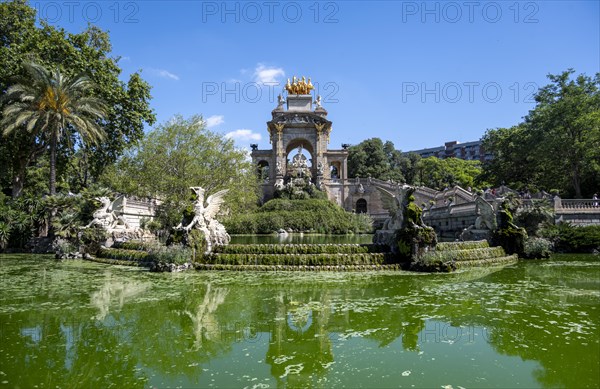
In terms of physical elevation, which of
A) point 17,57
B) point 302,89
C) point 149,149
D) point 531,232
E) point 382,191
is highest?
point 302,89

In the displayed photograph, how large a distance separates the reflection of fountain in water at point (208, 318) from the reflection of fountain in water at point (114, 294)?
1755 mm

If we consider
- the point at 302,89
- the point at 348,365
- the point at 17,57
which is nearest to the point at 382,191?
the point at 348,365

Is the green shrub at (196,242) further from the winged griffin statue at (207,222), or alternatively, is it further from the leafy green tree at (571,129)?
the leafy green tree at (571,129)

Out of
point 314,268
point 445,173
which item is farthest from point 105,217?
point 445,173

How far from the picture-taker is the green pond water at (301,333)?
16.9 feet

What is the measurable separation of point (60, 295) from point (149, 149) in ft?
50.5

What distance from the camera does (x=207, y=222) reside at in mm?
16172

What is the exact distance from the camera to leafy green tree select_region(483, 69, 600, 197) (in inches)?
1104

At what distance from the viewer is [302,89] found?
61688 mm

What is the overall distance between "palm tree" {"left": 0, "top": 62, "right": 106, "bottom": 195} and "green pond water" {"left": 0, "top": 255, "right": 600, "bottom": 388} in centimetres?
1191

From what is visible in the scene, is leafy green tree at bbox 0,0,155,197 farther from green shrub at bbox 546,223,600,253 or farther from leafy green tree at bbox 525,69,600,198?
leafy green tree at bbox 525,69,600,198

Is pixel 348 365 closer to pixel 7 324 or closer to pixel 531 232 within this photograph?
pixel 7 324

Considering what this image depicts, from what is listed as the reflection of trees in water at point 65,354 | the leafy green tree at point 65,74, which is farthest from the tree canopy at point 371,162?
the reflection of trees in water at point 65,354

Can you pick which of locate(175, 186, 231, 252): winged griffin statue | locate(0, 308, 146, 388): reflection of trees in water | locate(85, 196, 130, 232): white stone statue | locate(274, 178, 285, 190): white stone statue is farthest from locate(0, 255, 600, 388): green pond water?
locate(274, 178, 285, 190): white stone statue
